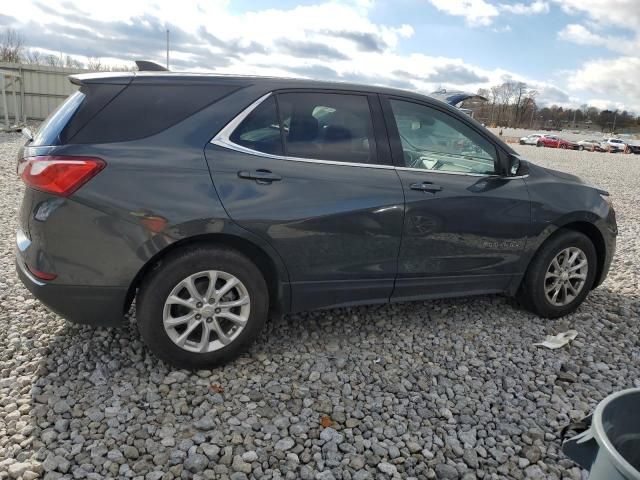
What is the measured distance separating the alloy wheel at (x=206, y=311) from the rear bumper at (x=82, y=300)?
0.28 meters

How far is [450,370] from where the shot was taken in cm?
334

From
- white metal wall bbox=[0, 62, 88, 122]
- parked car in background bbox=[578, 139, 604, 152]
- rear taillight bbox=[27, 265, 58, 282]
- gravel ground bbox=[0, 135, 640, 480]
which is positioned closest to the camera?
gravel ground bbox=[0, 135, 640, 480]

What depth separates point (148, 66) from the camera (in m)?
3.31

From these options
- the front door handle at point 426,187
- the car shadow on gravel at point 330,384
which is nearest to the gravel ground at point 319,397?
the car shadow on gravel at point 330,384

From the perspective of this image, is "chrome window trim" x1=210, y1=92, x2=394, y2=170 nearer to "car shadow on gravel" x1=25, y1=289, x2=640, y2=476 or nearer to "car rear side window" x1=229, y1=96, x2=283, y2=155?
"car rear side window" x1=229, y1=96, x2=283, y2=155

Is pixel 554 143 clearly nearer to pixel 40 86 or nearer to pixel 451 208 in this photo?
pixel 40 86

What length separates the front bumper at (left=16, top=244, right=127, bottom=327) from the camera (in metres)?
2.79

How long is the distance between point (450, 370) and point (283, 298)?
46.6 inches

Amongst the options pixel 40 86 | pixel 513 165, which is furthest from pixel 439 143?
pixel 40 86

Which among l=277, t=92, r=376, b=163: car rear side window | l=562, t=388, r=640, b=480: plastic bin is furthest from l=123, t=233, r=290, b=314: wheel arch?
l=562, t=388, r=640, b=480: plastic bin

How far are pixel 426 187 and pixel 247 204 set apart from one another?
4.08 feet

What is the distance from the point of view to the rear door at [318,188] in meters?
2.97

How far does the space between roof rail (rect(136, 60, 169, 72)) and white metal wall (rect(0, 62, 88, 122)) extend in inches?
658

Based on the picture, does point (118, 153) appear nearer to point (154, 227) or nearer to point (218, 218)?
point (154, 227)
